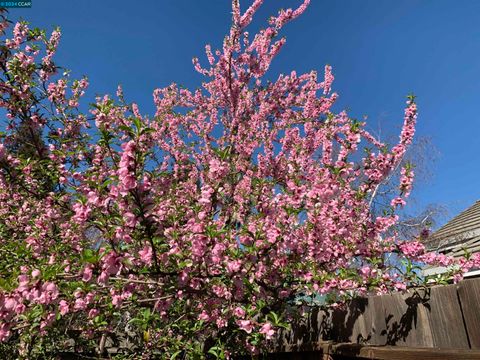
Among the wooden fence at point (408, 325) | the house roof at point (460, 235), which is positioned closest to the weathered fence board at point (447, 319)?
the wooden fence at point (408, 325)

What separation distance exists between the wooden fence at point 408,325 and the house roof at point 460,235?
3.74m

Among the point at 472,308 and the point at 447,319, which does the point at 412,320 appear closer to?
the point at 447,319

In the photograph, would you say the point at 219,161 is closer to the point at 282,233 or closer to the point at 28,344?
the point at 282,233

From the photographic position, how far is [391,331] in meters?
2.59

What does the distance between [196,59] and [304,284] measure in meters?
9.30

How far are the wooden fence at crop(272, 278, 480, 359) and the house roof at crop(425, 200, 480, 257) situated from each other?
3.74 m

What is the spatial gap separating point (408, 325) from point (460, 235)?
631 centimetres

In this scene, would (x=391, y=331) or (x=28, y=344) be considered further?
(x=28, y=344)

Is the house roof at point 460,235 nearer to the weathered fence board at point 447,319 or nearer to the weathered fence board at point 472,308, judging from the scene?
the weathered fence board at point 447,319

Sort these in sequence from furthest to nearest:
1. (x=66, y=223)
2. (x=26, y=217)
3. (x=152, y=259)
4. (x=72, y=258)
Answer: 1. (x=26, y=217)
2. (x=66, y=223)
3. (x=72, y=258)
4. (x=152, y=259)

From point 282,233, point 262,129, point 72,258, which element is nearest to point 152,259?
point 72,258

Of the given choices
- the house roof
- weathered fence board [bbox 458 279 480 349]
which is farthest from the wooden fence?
the house roof

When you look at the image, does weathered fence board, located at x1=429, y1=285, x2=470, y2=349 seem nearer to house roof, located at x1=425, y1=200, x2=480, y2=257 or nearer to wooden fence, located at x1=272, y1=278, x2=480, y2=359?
wooden fence, located at x1=272, y1=278, x2=480, y2=359

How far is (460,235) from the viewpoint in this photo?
7605 millimetres
